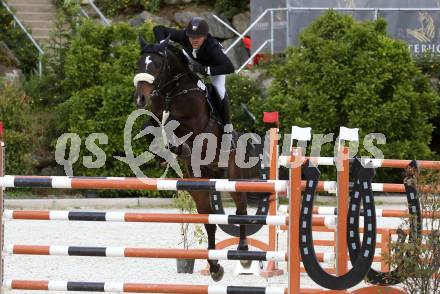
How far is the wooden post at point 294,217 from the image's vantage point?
6.46m

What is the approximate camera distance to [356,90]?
60.8ft

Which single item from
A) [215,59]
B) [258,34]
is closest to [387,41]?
[258,34]

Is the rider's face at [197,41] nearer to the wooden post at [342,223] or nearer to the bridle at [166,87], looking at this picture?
the bridle at [166,87]

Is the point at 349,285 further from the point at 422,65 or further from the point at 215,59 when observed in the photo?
the point at 422,65

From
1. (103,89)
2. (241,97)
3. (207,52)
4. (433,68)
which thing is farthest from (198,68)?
(433,68)

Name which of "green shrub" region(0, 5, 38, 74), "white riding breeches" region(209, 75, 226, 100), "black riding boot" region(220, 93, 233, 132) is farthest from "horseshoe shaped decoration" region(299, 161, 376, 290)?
"green shrub" region(0, 5, 38, 74)

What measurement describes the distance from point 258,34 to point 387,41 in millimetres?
3542

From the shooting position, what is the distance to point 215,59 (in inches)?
382

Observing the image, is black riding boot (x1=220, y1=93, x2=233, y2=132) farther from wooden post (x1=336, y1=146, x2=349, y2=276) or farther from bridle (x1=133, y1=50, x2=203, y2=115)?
wooden post (x1=336, y1=146, x2=349, y2=276)

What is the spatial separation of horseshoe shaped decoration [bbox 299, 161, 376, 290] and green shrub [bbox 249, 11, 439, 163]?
37.6 feet

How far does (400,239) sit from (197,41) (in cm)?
334

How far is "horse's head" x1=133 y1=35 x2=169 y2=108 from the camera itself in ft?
27.7

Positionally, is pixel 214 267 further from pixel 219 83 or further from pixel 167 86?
pixel 219 83

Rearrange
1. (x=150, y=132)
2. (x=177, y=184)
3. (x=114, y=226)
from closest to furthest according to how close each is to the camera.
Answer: (x=177, y=184) → (x=150, y=132) → (x=114, y=226)
